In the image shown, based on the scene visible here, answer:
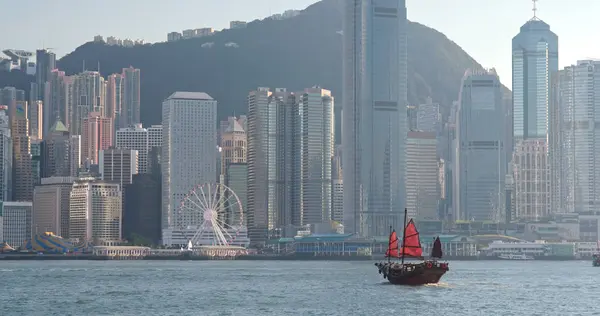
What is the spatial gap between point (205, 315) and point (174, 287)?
50200 millimetres

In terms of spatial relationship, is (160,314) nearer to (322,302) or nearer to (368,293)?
(322,302)

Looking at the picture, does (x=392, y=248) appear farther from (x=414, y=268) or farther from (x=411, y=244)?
(x=414, y=268)

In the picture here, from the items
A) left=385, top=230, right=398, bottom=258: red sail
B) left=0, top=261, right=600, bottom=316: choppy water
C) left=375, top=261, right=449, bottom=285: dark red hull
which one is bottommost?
left=0, top=261, right=600, bottom=316: choppy water

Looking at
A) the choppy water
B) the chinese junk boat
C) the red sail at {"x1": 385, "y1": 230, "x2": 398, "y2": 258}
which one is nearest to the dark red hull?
the chinese junk boat

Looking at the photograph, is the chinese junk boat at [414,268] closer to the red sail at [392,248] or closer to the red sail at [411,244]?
the red sail at [411,244]

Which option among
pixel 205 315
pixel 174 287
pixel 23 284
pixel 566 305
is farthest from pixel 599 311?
pixel 23 284

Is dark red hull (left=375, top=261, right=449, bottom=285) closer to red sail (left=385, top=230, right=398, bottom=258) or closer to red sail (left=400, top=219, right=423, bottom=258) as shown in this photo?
red sail (left=400, top=219, right=423, bottom=258)

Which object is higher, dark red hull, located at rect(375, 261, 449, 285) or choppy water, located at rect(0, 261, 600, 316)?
dark red hull, located at rect(375, 261, 449, 285)

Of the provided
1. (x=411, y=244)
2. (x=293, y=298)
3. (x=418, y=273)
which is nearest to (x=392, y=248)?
(x=411, y=244)

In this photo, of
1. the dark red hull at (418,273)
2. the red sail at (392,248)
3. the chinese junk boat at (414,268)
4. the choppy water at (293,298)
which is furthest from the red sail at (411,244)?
the choppy water at (293,298)

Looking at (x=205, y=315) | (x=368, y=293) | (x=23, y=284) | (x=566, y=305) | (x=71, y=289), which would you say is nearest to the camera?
(x=205, y=315)

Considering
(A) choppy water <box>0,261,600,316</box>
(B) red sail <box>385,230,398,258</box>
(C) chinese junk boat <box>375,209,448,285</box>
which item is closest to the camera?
(A) choppy water <box>0,261,600,316</box>

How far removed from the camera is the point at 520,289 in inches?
6644

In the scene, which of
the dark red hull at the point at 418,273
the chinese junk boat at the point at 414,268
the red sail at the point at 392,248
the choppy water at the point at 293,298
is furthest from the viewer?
the red sail at the point at 392,248
